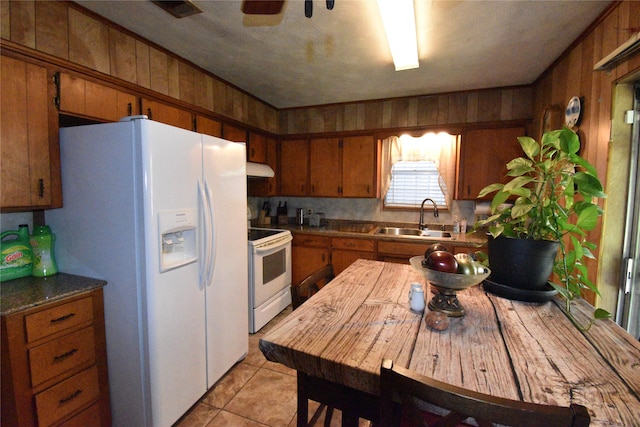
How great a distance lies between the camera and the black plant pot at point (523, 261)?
1.16m

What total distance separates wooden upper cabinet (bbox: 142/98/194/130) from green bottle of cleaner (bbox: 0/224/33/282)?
3.59 ft

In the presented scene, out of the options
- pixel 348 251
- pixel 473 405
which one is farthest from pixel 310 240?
pixel 473 405

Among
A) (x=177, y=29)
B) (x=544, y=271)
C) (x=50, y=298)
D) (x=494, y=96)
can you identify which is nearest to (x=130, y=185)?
(x=50, y=298)

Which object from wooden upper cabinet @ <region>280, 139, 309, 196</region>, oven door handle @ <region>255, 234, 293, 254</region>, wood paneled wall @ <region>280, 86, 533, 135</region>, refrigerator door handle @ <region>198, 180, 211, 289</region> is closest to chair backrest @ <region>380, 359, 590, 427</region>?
refrigerator door handle @ <region>198, 180, 211, 289</region>

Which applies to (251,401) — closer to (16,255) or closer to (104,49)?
(16,255)

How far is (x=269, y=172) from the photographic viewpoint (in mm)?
3393

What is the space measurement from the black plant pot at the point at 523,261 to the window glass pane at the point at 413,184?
2.34 meters

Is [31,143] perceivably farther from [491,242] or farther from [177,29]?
[491,242]

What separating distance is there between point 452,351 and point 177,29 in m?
2.47

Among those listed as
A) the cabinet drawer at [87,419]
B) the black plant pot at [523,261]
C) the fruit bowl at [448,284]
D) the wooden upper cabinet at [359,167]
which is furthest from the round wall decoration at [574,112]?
the cabinet drawer at [87,419]

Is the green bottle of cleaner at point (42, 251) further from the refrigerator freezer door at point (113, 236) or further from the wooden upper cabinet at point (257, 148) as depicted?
the wooden upper cabinet at point (257, 148)

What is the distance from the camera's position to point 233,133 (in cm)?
308

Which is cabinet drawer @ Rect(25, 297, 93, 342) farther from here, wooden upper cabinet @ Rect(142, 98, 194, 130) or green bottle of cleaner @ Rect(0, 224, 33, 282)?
wooden upper cabinet @ Rect(142, 98, 194, 130)

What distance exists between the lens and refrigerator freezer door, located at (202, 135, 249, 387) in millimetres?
1889
